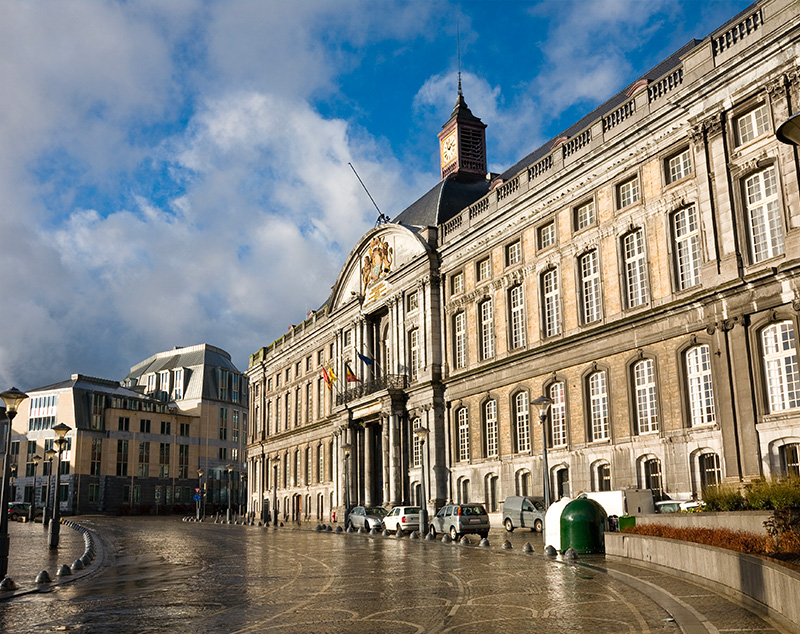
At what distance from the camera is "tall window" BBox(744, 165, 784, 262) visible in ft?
93.9

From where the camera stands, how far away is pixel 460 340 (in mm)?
47875

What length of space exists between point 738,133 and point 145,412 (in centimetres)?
9496

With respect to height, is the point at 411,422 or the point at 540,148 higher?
the point at 540,148

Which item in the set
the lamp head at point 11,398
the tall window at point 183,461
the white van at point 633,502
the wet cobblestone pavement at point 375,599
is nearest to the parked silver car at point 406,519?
the white van at point 633,502

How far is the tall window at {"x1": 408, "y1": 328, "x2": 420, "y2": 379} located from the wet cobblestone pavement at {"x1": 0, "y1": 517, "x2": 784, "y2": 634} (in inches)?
1075

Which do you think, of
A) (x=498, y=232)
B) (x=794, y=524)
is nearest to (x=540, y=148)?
(x=498, y=232)

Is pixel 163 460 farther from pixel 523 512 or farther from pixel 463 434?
pixel 523 512

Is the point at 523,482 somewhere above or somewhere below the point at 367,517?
above

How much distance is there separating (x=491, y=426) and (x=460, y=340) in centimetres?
616

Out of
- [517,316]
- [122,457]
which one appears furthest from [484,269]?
[122,457]

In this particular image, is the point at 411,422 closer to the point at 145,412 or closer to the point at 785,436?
the point at 785,436

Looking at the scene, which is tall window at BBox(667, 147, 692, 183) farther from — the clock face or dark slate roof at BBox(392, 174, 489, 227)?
the clock face

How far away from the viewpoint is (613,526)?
28188 millimetres

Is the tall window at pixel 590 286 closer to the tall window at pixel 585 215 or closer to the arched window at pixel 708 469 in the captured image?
the tall window at pixel 585 215
